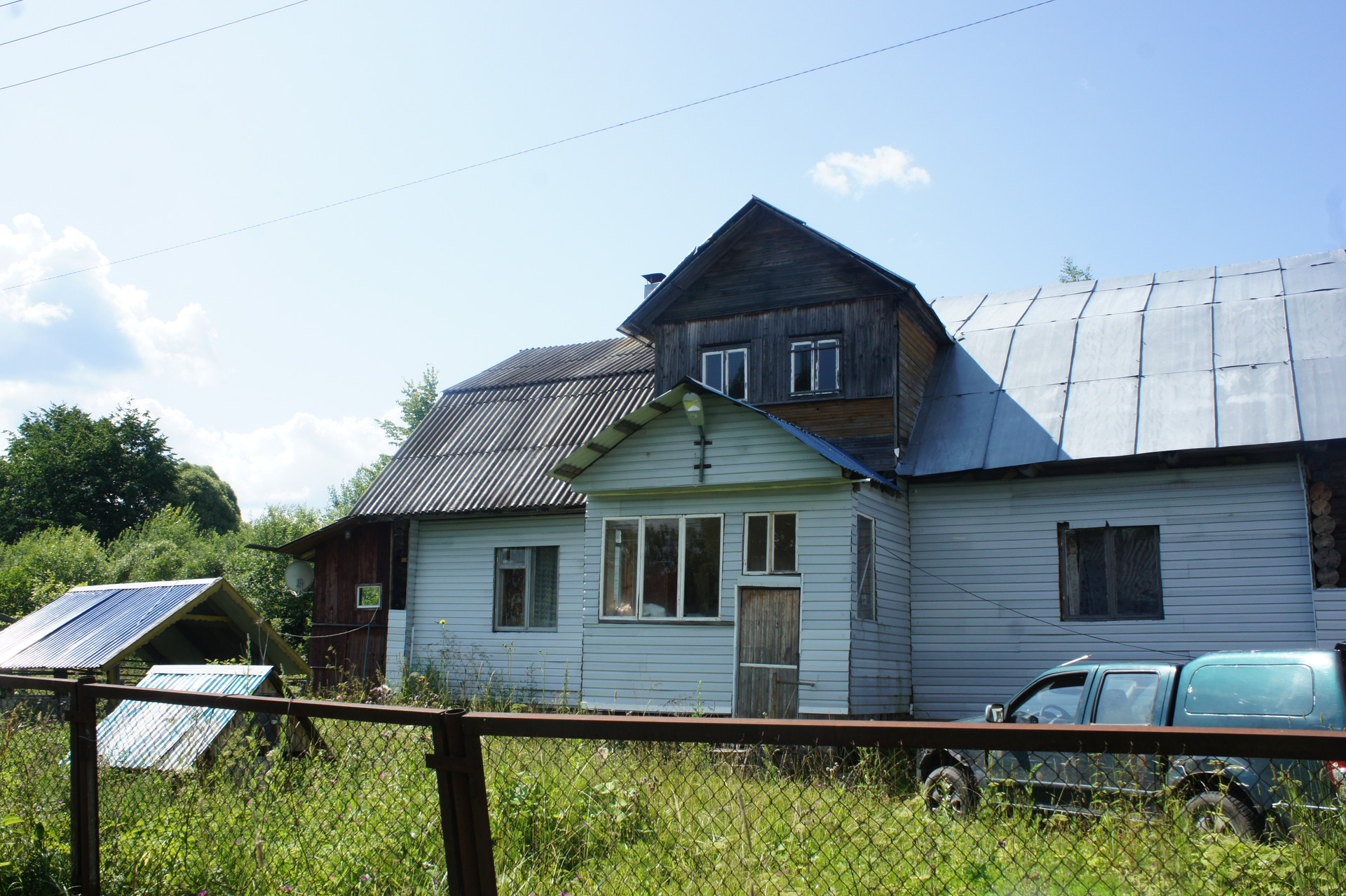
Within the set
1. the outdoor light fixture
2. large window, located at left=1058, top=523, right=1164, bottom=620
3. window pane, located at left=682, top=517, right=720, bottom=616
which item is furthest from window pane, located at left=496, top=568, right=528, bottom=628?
large window, located at left=1058, top=523, right=1164, bottom=620

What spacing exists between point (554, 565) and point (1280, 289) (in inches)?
477

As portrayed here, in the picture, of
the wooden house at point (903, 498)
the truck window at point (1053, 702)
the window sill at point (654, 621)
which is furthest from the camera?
the window sill at point (654, 621)

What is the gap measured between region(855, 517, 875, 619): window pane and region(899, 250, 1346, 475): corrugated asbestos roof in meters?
1.55

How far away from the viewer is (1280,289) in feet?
48.8

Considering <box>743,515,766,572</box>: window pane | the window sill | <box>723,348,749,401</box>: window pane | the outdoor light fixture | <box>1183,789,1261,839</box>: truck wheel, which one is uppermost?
<box>723,348,749,401</box>: window pane

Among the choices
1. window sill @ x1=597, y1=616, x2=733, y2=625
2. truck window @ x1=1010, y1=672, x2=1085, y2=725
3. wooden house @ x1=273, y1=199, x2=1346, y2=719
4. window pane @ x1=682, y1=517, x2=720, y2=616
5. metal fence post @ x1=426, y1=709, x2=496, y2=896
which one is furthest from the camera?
window pane @ x1=682, y1=517, x2=720, y2=616

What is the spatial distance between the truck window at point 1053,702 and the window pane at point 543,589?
9739mm

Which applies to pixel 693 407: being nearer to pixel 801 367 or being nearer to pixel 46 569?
pixel 801 367

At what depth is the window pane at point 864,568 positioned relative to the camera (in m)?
12.9

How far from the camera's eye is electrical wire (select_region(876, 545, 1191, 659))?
42.2ft

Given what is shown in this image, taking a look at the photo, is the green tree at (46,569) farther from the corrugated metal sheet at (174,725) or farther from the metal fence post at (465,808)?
the metal fence post at (465,808)

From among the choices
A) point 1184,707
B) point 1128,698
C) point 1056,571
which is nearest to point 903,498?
point 1056,571

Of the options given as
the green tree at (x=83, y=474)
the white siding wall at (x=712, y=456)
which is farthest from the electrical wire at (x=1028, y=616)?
the green tree at (x=83, y=474)

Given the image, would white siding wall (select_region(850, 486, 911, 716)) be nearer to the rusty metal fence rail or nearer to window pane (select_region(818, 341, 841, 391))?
Answer: window pane (select_region(818, 341, 841, 391))
